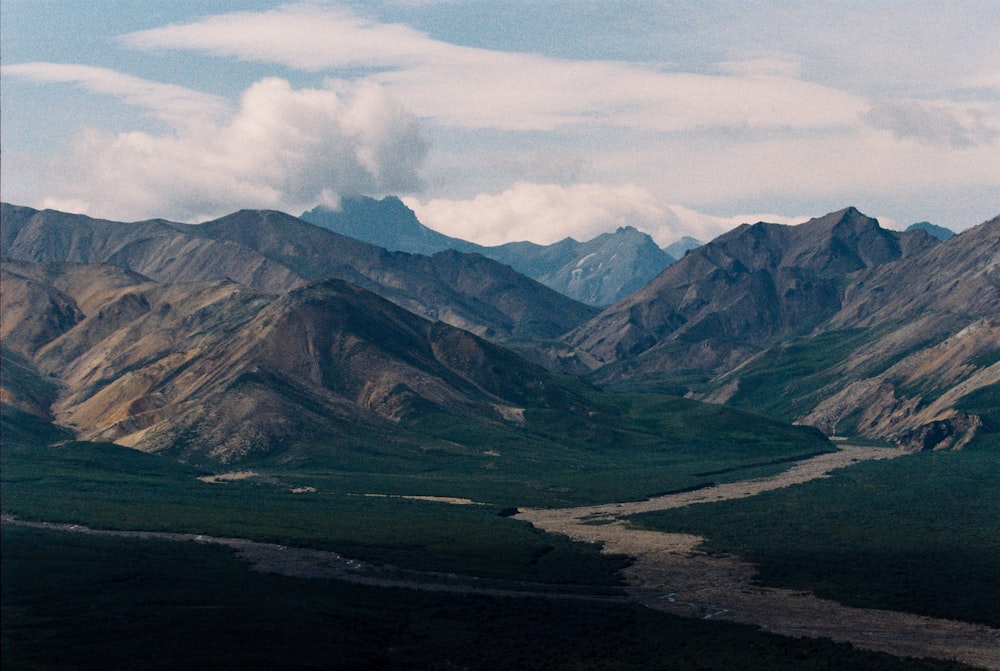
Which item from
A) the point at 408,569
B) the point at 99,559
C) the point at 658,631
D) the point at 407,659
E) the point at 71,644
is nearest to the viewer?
the point at 71,644

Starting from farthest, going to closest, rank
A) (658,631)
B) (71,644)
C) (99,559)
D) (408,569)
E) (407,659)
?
(408,569), (99,559), (658,631), (407,659), (71,644)

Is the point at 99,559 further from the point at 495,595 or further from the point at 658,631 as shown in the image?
the point at 658,631

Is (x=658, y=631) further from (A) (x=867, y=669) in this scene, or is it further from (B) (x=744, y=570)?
(B) (x=744, y=570)

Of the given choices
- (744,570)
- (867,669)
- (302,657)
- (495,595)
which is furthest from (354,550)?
(867,669)

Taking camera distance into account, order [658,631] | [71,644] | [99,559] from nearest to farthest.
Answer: [71,644] < [658,631] < [99,559]

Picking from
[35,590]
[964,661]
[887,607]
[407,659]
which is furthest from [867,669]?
[35,590]

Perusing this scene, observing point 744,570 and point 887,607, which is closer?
point 887,607

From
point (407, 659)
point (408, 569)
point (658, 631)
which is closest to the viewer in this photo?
point (407, 659)

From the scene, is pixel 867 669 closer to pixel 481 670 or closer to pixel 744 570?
pixel 481 670

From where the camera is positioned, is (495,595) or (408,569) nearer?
(495,595)
